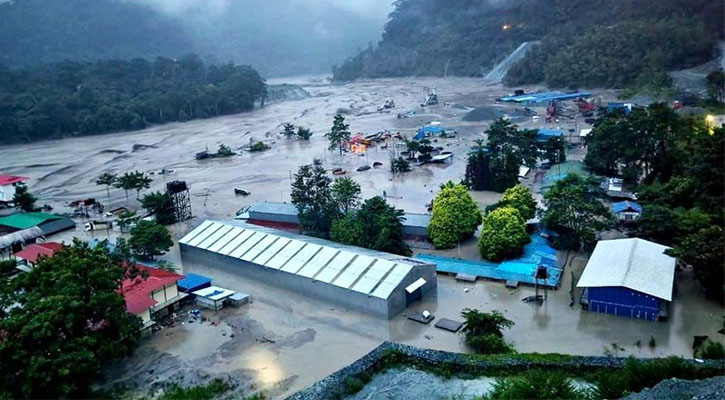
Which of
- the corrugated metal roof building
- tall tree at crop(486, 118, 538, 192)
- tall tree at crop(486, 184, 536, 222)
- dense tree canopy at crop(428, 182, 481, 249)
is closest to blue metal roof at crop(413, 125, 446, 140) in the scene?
tall tree at crop(486, 118, 538, 192)

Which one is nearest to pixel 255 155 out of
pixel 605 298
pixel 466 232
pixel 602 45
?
pixel 466 232

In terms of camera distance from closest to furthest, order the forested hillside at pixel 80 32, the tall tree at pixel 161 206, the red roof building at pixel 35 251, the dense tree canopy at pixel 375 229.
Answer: the dense tree canopy at pixel 375 229
the red roof building at pixel 35 251
the tall tree at pixel 161 206
the forested hillside at pixel 80 32

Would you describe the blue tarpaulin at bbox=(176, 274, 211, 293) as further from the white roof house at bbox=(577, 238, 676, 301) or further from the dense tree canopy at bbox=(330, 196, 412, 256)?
the white roof house at bbox=(577, 238, 676, 301)

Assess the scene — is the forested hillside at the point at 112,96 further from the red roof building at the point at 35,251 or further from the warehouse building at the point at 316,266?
the warehouse building at the point at 316,266

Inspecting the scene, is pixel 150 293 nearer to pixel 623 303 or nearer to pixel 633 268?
pixel 623 303

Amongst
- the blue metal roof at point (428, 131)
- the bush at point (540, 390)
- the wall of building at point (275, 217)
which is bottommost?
the wall of building at point (275, 217)

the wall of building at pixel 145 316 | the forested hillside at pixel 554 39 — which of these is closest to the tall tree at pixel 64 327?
the wall of building at pixel 145 316
